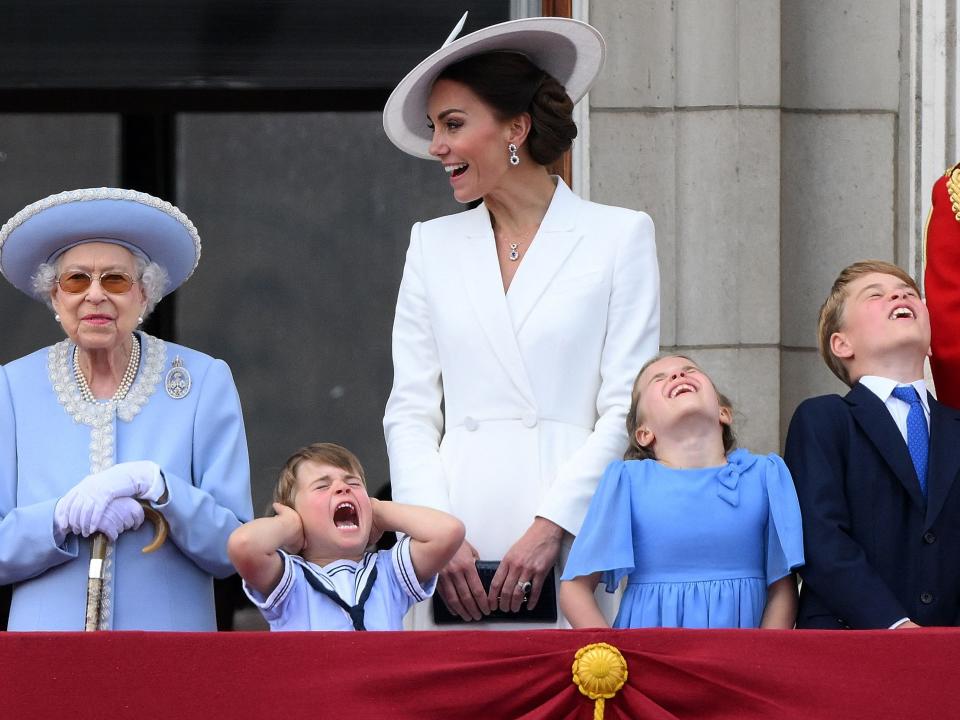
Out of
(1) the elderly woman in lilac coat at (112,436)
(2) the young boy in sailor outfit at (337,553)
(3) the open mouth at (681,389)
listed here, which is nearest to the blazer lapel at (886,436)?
(3) the open mouth at (681,389)

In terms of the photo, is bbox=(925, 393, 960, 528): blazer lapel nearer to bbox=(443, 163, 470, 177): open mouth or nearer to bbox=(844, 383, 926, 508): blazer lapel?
bbox=(844, 383, 926, 508): blazer lapel

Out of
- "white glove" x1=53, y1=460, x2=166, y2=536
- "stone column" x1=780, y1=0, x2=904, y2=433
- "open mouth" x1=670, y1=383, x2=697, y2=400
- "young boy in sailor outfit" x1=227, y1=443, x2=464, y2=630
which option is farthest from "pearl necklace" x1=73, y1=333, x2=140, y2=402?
"stone column" x1=780, y1=0, x2=904, y2=433

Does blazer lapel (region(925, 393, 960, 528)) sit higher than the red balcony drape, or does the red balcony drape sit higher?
blazer lapel (region(925, 393, 960, 528))

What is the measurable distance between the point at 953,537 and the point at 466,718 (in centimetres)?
104

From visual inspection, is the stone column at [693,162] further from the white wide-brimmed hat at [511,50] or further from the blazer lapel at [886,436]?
the blazer lapel at [886,436]

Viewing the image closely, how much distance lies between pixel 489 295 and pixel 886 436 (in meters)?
0.89

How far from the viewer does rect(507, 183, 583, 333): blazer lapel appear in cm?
389

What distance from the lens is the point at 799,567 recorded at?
136 inches

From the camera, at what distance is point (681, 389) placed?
142 inches

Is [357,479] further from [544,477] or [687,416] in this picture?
[687,416]

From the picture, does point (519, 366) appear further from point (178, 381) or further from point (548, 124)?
point (178, 381)

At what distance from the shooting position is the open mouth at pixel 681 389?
359cm

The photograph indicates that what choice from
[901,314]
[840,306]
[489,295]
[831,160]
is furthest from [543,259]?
[831,160]

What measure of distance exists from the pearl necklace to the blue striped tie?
152cm
